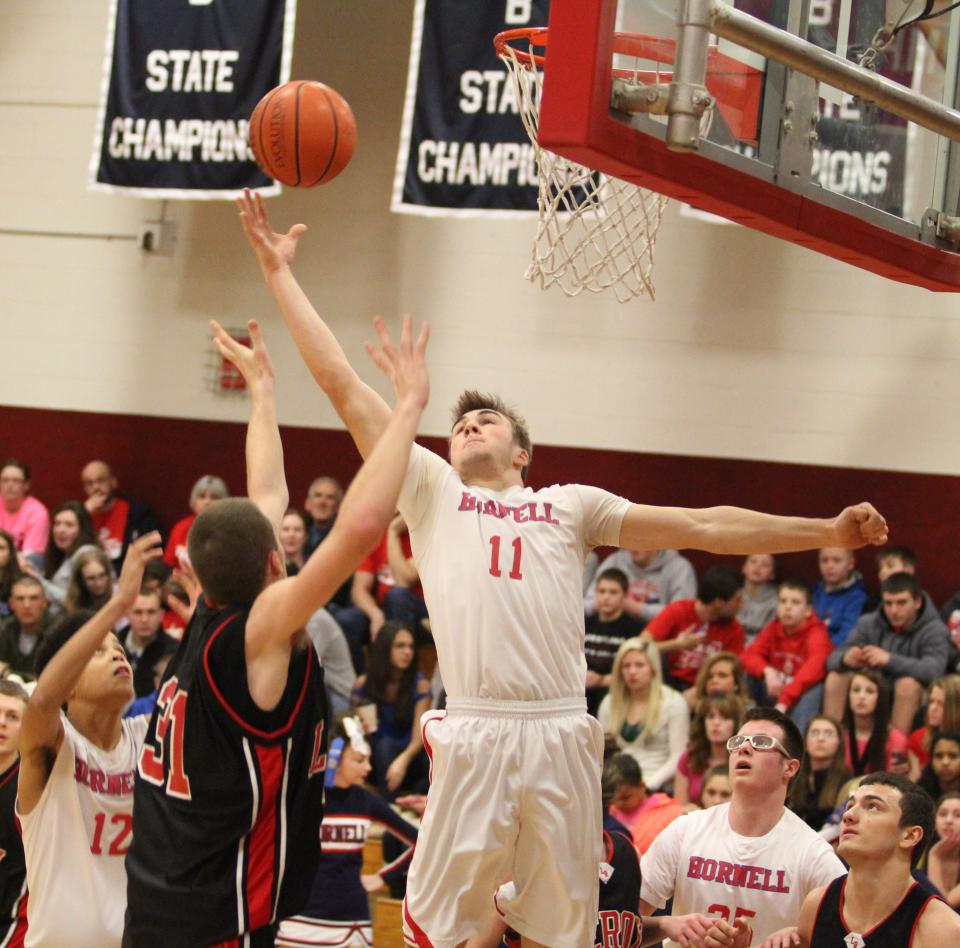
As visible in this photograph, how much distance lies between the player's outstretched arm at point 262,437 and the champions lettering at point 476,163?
19.5ft

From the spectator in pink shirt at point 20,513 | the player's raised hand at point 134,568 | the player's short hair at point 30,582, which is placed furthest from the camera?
the spectator in pink shirt at point 20,513

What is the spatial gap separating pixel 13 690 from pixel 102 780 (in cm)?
84

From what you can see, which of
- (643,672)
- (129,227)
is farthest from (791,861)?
(129,227)

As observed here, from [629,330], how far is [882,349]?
6.21ft

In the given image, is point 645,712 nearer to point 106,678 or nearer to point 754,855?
point 754,855

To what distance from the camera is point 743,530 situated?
4.71 m

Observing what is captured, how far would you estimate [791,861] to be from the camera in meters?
5.34

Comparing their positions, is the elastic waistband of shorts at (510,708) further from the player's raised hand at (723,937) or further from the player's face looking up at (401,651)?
the player's face looking up at (401,651)

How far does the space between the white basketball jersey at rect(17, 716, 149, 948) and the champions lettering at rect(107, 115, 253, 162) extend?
7531 mm

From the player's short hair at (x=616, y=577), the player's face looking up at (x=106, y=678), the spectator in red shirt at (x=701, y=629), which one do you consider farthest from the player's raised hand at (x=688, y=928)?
the player's short hair at (x=616, y=577)

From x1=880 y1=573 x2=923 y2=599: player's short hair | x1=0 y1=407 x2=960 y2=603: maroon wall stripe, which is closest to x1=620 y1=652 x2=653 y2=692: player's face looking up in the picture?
x1=880 y1=573 x2=923 y2=599: player's short hair

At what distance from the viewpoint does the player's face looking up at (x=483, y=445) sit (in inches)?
192

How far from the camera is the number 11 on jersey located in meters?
4.61

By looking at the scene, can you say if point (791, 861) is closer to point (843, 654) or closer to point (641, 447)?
point (843, 654)
